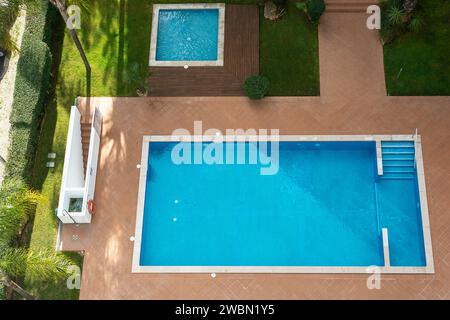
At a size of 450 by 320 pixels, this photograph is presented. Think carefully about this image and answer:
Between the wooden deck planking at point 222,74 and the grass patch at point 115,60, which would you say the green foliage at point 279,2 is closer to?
the grass patch at point 115,60

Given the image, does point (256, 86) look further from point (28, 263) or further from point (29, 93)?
point (28, 263)

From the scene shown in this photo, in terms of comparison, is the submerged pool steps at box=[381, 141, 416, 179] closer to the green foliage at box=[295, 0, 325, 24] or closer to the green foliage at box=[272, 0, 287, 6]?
the green foliage at box=[295, 0, 325, 24]

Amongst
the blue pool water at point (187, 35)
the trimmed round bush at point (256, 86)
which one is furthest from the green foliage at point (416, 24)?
the blue pool water at point (187, 35)

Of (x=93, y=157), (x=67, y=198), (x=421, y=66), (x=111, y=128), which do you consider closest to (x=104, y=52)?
(x=111, y=128)

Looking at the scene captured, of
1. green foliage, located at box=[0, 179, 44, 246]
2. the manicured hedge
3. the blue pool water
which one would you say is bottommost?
green foliage, located at box=[0, 179, 44, 246]

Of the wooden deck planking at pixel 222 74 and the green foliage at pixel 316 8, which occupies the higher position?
the green foliage at pixel 316 8

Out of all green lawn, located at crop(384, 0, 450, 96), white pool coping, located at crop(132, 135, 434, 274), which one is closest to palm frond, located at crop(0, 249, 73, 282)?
white pool coping, located at crop(132, 135, 434, 274)

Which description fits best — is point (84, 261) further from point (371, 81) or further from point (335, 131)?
point (371, 81)
